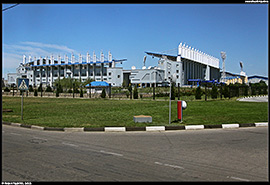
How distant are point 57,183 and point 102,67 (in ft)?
394

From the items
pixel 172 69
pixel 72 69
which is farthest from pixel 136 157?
pixel 72 69

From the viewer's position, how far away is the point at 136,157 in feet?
22.8

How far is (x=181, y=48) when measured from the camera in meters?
112

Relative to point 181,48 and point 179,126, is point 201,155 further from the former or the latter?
point 181,48

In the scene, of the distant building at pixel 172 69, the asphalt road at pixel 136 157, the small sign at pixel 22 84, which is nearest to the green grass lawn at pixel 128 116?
the small sign at pixel 22 84

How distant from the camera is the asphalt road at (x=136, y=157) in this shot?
213 inches

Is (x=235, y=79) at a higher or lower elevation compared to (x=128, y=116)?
higher

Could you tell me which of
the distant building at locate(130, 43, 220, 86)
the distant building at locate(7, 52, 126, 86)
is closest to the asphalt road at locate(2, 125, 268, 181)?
the distant building at locate(130, 43, 220, 86)

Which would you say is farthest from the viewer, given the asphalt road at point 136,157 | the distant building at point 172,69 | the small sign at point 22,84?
the distant building at point 172,69

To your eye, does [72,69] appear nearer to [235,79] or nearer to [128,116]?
[235,79]

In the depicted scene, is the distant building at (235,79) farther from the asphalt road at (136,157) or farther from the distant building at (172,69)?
the asphalt road at (136,157)

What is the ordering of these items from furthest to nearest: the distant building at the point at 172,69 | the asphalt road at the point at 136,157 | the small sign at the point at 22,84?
1. the distant building at the point at 172,69
2. the small sign at the point at 22,84
3. the asphalt road at the point at 136,157

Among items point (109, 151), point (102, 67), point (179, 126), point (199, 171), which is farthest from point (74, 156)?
point (102, 67)

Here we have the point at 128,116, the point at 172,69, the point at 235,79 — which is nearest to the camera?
the point at 128,116
